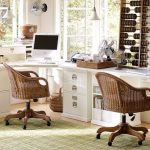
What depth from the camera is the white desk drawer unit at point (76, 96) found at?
575 cm

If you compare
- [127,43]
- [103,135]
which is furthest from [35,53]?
[103,135]

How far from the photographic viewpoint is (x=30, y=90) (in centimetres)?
541

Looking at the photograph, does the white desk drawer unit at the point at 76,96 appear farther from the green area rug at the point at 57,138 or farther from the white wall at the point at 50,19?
the white wall at the point at 50,19

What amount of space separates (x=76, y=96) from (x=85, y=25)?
5.45 ft

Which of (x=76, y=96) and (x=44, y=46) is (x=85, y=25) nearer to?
(x=44, y=46)

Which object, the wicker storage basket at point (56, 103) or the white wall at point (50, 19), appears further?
the white wall at point (50, 19)

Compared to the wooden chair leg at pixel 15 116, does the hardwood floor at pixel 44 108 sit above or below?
below

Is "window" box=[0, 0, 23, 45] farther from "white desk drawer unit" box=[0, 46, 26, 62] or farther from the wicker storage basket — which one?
the wicker storage basket

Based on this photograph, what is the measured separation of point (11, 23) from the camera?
7008 mm

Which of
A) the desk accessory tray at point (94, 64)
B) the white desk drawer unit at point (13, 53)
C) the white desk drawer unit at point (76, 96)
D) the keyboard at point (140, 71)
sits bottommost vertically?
the white desk drawer unit at point (76, 96)

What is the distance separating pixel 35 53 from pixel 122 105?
2.12m

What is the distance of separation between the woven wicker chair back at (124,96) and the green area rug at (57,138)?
44cm

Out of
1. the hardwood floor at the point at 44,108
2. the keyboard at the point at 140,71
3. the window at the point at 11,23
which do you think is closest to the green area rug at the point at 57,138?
the hardwood floor at the point at 44,108

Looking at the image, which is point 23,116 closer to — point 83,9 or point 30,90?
point 30,90
